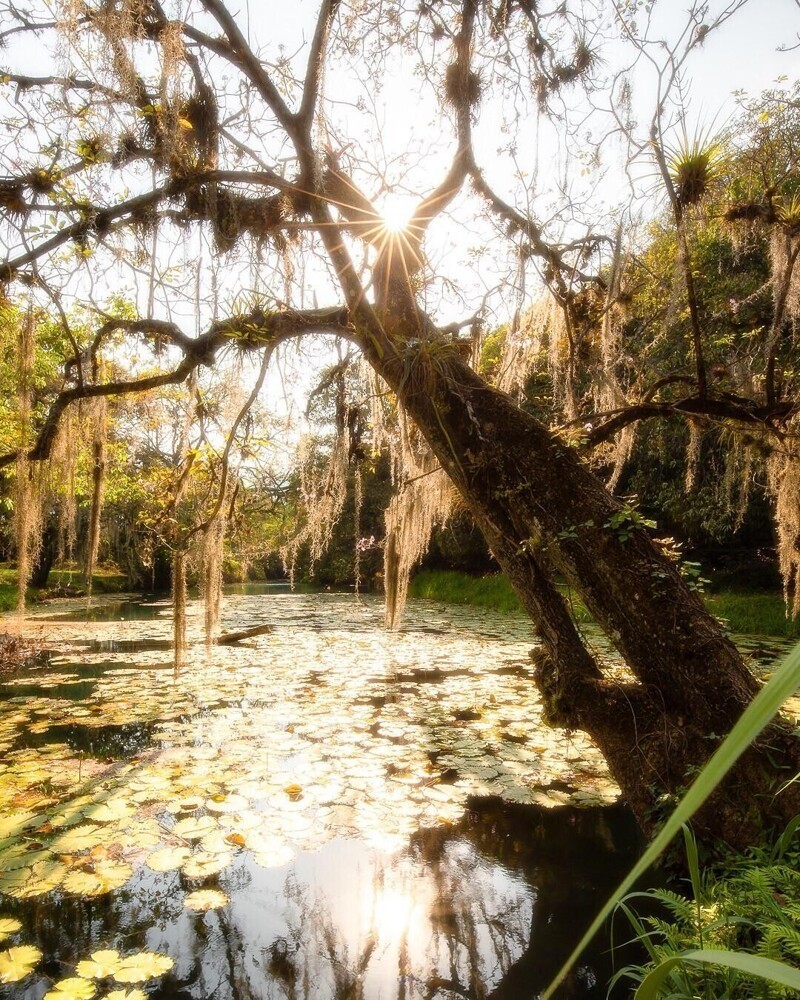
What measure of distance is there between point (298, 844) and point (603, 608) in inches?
74.9

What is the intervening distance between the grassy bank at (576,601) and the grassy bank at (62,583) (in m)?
8.10

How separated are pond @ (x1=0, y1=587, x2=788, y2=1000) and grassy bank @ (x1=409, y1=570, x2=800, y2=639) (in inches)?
48.0

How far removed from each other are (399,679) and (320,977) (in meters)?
4.16

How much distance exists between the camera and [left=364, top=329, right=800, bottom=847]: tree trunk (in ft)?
7.35

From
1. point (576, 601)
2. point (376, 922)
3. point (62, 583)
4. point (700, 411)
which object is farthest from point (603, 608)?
point (62, 583)

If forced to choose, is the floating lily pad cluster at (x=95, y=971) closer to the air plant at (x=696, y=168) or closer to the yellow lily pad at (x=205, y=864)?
the yellow lily pad at (x=205, y=864)

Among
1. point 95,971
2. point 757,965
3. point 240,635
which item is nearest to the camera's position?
point 757,965

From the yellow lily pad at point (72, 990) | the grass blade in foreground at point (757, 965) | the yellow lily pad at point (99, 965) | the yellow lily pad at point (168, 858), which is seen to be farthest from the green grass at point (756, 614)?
the grass blade in foreground at point (757, 965)

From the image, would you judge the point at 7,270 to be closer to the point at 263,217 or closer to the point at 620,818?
the point at 263,217

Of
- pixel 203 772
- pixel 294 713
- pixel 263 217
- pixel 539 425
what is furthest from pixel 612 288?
pixel 294 713

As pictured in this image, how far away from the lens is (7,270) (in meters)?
3.06

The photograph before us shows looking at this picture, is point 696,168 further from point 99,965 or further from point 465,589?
point 465,589

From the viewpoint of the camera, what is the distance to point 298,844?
2.95 meters

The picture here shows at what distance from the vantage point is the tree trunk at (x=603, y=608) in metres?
2.24
